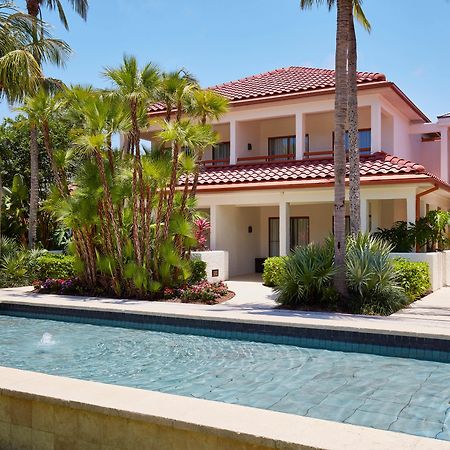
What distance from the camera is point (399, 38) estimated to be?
1712cm

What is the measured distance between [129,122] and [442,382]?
967 centimetres

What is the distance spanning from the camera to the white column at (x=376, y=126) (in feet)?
62.8

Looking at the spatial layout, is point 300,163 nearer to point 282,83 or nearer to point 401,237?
point 282,83

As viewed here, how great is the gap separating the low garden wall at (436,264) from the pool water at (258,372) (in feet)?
23.3

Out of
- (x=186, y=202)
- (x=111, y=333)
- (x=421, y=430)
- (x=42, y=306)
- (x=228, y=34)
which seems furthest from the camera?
(x=228, y=34)

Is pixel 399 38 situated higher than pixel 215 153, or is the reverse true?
pixel 399 38

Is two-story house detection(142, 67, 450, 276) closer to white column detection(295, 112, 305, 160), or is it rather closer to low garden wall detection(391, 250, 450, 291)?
white column detection(295, 112, 305, 160)

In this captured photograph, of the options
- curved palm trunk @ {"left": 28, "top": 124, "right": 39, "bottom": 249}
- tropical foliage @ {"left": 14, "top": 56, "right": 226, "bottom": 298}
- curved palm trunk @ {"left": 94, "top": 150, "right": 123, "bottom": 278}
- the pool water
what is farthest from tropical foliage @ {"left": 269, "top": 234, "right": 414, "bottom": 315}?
curved palm trunk @ {"left": 28, "top": 124, "right": 39, "bottom": 249}

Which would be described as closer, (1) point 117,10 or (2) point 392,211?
(1) point 117,10

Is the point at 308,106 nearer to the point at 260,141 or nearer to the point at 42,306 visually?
the point at 260,141

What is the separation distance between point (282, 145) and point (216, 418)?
64.3 feet

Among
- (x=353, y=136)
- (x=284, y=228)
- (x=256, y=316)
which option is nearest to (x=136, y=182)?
(x=256, y=316)

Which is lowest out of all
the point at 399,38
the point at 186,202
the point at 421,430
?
the point at 421,430

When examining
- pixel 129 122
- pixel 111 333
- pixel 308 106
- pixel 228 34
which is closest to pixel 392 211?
pixel 308 106
